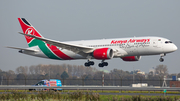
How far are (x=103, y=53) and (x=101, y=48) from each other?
168 centimetres

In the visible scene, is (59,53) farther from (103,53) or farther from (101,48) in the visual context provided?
(103,53)

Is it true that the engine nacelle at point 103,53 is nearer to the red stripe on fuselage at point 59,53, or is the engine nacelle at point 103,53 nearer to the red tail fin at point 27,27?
the red stripe on fuselage at point 59,53

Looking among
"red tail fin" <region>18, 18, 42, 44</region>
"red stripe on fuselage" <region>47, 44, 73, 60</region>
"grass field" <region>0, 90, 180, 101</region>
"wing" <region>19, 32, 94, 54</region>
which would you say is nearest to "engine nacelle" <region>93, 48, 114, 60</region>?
"wing" <region>19, 32, 94, 54</region>

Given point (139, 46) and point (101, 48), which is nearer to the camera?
point (139, 46)

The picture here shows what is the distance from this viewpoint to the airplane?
136 feet

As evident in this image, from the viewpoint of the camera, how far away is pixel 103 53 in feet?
142

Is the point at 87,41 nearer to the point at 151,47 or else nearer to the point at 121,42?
the point at 121,42

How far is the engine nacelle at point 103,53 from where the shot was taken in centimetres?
4312

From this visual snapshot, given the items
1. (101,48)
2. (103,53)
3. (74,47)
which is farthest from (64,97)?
(74,47)

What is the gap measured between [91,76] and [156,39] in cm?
3482

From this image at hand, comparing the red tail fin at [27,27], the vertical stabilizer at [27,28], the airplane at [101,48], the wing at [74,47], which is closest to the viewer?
the airplane at [101,48]

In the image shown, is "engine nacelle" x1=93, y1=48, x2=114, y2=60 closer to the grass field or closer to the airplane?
the airplane

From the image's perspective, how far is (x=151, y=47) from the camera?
4131 cm

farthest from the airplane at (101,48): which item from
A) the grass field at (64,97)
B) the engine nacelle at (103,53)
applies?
the grass field at (64,97)
